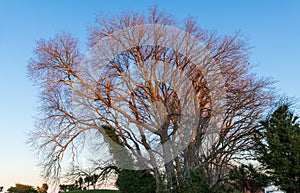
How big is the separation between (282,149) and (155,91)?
5.88 meters

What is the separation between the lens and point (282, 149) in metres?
11.1

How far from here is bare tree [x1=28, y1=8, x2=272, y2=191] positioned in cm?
1267

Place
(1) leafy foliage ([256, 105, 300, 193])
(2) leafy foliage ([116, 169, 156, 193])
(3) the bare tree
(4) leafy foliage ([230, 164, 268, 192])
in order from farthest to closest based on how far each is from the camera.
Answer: (2) leafy foliage ([116, 169, 156, 193]) < (3) the bare tree < (4) leafy foliage ([230, 164, 268, 192]) < (1) leafy foliage ([256, 105, 300, 193])

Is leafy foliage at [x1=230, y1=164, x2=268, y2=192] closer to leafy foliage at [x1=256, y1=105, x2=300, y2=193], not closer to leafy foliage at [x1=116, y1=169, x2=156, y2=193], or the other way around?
leafy foliage at [x1=256, y1=105, x2=300, y2=193]

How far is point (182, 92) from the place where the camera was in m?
13.5

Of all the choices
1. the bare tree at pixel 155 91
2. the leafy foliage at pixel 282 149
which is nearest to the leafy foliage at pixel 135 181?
the bare tree at pixel 155 91

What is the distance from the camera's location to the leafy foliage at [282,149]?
10734 mm

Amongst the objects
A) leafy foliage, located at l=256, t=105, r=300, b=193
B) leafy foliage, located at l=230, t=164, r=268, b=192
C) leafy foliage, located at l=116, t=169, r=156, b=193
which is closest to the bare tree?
leafy foliage, located at l=230, t=164, r=268, b=192

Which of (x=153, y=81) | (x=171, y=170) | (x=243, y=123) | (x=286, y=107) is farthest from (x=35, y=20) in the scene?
(x=286, y=107)

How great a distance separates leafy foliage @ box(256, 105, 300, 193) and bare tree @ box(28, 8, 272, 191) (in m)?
0.96

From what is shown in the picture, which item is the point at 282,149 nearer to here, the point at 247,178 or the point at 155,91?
the point at 247,178

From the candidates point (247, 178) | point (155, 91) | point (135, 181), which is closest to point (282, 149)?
point (247, 178)

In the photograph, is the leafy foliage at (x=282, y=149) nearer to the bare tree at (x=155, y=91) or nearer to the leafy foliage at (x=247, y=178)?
the leafy foliage at (x=247, y=178)

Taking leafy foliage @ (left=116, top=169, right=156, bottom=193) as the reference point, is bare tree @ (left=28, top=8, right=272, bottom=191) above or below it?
above
